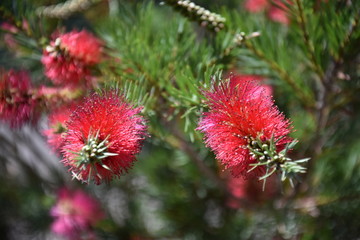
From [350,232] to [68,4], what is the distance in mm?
423

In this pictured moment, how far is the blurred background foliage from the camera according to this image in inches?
14.8

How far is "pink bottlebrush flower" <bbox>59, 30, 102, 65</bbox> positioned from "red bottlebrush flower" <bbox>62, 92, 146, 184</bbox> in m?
0.11

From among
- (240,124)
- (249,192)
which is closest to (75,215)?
(249,192)

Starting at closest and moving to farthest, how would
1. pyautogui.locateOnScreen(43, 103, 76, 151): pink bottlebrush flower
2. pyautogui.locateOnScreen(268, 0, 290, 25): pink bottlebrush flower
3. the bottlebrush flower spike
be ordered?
the bottlebrush flower spike < pyautogui.locateOnScreen(43, 103, 76, 151): pink bottlebrush flower < pyautogui.locateOnScreen(268, 0, 290, 25): pink bottlebrush flower

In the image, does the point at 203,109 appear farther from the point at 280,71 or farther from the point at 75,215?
the point at 75,215

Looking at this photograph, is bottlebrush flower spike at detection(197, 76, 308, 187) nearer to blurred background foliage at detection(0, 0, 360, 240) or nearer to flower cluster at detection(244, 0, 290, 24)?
blurred background foliage at detection(0, 0, 360, 240)

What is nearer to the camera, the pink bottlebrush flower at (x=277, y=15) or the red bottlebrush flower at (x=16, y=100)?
the red bottlebrush flower at (x=16, y=100)

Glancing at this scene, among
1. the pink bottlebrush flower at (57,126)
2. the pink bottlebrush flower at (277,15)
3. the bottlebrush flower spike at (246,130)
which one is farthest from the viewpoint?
the pink bottlebrush flower at (277,15)

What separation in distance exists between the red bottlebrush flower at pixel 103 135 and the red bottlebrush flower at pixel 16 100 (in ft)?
0.32

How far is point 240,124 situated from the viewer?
0.24 metres

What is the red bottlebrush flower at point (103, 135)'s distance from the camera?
24 cm

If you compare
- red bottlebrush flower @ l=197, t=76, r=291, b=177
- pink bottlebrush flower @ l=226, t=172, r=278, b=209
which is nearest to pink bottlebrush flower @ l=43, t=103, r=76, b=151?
red bottlebrush flower @ l=197, t=76, r=291, b=177

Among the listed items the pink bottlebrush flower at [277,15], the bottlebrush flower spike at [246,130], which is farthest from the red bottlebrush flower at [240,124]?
the pink bottlebrush flower at [277,15]

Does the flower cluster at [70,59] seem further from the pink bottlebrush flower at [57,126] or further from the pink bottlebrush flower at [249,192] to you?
the pink bottlebrush flower at [249,192]
